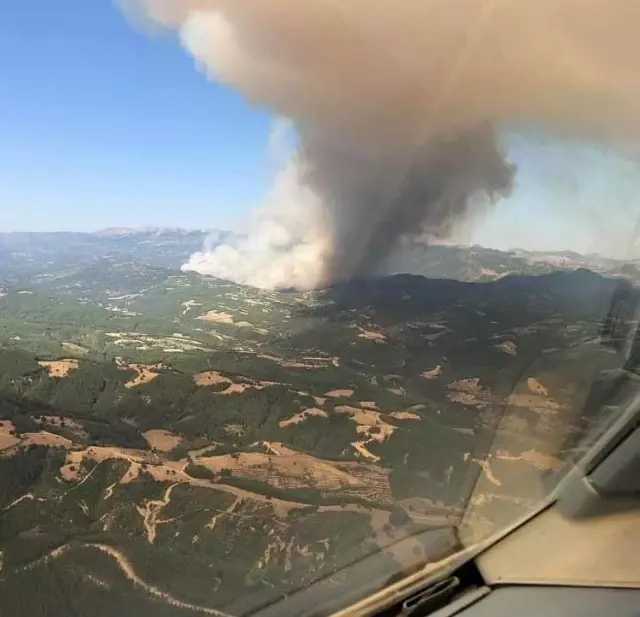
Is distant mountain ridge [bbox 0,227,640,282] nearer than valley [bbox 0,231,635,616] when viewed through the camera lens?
No

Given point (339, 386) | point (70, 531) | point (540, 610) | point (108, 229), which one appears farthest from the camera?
point (108, 229)

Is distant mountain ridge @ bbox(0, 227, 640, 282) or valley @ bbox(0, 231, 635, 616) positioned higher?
distant mountain ridge @ bbox(0, 227, 640, 282)

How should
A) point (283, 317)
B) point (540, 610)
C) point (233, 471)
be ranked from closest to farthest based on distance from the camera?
point (540, 610) < point (233, 471) < point (283, 317)

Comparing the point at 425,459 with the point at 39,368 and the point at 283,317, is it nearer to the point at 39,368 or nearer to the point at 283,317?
the point at 39,368

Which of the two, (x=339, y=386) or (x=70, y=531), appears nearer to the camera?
(x=70, y=531)

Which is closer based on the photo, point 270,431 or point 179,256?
point 270,431

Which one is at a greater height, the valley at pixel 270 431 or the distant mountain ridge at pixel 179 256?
the distant mountain ridge at pixel 179 256

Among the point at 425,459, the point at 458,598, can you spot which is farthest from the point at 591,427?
the point at 425,459

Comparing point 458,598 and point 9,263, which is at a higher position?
point 9,263

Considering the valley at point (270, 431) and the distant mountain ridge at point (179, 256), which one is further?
the distant mountain ridge at point (179, 256)

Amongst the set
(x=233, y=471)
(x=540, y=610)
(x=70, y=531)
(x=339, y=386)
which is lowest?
(x=70, y=531)

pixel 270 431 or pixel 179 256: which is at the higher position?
pixel 179 256
